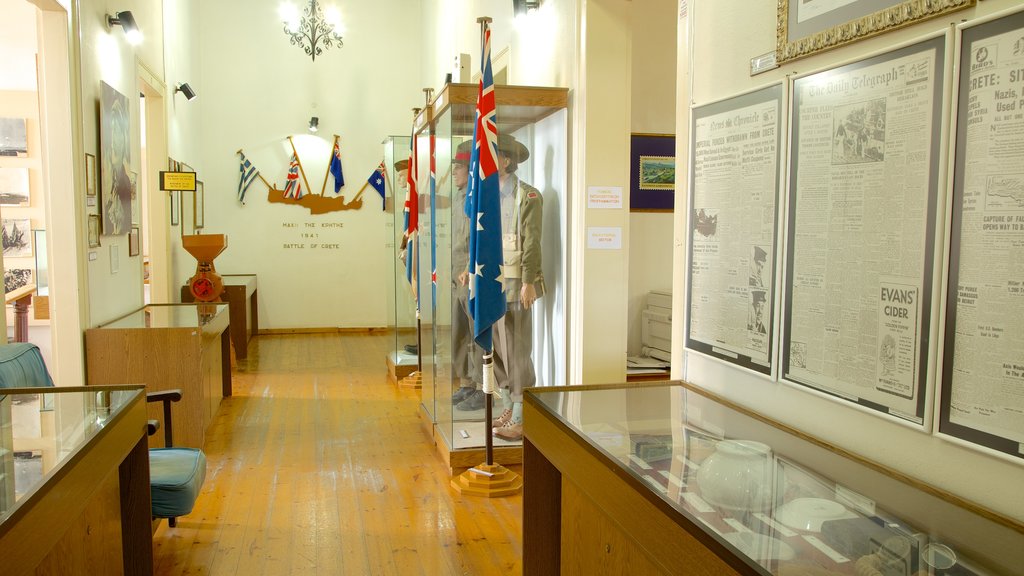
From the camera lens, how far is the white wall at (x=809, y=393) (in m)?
1.45

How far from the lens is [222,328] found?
19.6 ft

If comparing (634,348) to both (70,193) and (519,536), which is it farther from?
(70,193)

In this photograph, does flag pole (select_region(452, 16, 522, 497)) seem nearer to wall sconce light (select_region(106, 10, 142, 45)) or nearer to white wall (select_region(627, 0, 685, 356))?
white wall (select_region(627, 0, 685, 356))

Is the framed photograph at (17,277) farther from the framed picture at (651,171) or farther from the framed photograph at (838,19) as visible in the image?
the framed photograph at (838,19)

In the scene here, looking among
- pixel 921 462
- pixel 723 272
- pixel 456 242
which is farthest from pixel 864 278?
pixel 456 242

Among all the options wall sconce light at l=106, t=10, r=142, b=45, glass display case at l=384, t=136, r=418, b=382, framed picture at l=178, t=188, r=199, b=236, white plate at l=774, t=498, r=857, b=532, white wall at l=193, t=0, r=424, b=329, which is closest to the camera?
white plate at l=774, t=498, r=857, b=532

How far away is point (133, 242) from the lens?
5.46 metres

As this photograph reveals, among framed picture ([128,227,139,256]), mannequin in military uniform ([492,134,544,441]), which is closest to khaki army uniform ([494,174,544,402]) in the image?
mannequin in military uniform ([492,134,544,441])

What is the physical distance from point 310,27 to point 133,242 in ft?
17.0

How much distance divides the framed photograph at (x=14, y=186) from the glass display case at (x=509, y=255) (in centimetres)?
726

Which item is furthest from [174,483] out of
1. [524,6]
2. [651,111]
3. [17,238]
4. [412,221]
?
[17,238]

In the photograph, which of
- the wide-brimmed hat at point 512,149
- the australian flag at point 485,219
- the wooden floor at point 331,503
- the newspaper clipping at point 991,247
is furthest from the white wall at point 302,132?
the newspaper clipping at point 991,247

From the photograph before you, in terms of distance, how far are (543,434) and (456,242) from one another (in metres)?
2.27

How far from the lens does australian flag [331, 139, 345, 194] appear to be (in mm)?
9695
